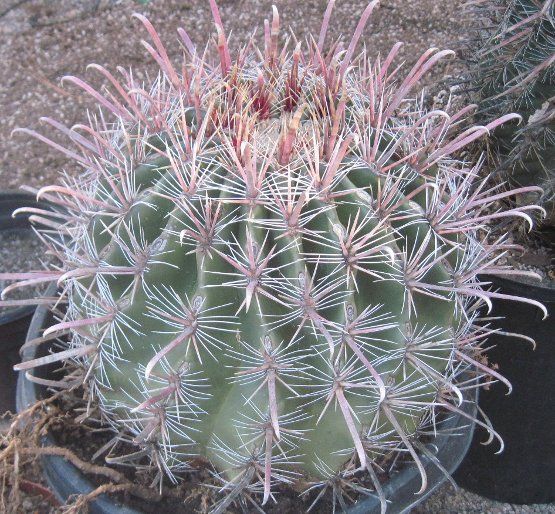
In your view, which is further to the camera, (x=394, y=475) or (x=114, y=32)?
(x=114, y=32)

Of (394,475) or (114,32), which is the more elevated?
(114,32)

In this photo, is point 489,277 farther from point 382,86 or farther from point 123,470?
point 123,470

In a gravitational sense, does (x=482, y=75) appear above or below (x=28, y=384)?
above

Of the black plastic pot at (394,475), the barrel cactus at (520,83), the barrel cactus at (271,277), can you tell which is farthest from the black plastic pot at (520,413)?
the barrel cactus at (271,277)

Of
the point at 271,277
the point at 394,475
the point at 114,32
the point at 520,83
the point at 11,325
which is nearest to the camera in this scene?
the point at 271,277

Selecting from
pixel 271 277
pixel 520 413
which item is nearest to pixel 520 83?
pixel 271 277

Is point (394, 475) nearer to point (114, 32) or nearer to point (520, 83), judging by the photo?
point (520, 83)

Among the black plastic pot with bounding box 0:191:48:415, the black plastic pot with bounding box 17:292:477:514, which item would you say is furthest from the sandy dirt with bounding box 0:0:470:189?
the black plastic pot with bounding box 17:292:477:514

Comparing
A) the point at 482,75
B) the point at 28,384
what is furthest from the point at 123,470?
the point at 482,75
